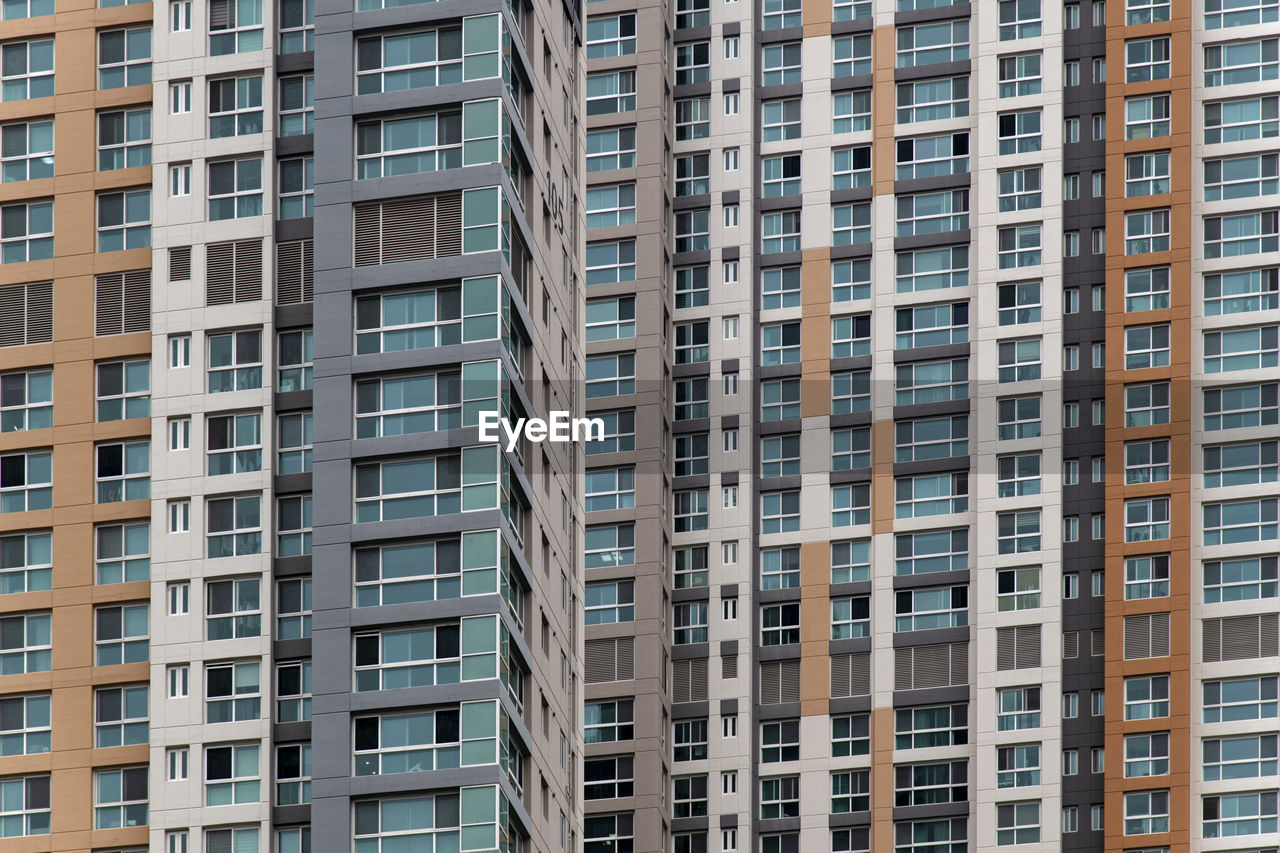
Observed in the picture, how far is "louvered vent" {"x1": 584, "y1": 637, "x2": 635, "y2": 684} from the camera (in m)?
116

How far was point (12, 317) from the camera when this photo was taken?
288 feet

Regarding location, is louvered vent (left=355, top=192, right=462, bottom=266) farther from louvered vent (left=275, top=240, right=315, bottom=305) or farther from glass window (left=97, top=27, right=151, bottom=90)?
glass window (left=97, top=27, right=151, bottom=90)

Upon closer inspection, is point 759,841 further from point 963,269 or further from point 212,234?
point 212,234

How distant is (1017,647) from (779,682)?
9.62 meters

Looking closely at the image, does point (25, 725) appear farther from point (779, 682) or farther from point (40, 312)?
point (779, 682)

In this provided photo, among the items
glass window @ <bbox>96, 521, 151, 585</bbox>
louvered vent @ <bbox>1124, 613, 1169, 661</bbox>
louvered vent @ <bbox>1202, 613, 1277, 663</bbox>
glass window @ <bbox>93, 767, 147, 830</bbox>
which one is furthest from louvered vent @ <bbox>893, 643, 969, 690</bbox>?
glass window @ <bbox>93, 767, 147, 830</bbox>

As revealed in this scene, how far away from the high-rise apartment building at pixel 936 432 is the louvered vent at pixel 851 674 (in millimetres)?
166

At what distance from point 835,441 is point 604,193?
13984 millimetres

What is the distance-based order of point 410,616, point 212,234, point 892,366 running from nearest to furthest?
point 410,616 < point 212,234 < point 892,366

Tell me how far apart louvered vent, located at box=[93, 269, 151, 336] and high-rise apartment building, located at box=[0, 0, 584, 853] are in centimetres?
12

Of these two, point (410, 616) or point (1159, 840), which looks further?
point (1159, 840)

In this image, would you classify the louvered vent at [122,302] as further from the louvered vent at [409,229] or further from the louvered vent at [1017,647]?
the louvered vent at [1017,647]

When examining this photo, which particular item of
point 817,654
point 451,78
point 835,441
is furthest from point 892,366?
point 451,78

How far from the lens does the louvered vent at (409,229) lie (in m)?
83.5
